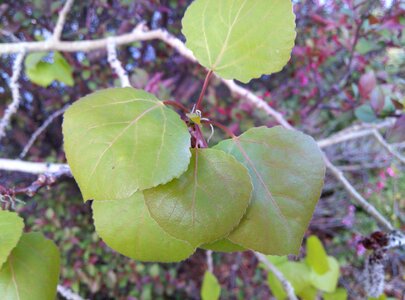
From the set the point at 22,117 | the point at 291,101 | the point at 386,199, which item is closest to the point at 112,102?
the point at 22,117

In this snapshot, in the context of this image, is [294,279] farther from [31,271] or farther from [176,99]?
[176,99]

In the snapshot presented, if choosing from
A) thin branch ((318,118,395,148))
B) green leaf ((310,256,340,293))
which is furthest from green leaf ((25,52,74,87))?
green leaf ((310,256,340,293))

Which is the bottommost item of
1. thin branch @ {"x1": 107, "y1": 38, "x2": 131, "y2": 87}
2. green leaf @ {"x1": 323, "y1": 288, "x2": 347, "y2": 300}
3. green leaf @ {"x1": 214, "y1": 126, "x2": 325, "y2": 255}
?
green leaf @ {"x1": 323, "y1": 288, "x2": 347, "y2": 300}

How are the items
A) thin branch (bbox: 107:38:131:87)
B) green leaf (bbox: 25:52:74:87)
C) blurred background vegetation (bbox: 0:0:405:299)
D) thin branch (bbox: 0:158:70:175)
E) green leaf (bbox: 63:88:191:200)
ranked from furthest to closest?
1. blurred background vegetation (bbox: 0:0:405:299)
2. green leaf (bbox: 25:52:74:87)
3. thin branch (bbox: 107:38:131:87)
4. thin branch (bbox: 0:158:70:175)
5. green leaf (bbox: 63:88:191:200)

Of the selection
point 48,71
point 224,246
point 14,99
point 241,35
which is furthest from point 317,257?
point 48,71

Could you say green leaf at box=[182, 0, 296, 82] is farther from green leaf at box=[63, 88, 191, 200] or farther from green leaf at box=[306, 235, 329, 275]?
green leaf at box=[306, 235, 329, 275]

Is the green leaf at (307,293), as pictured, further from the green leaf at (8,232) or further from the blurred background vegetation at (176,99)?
the green leaf at (8,232)
